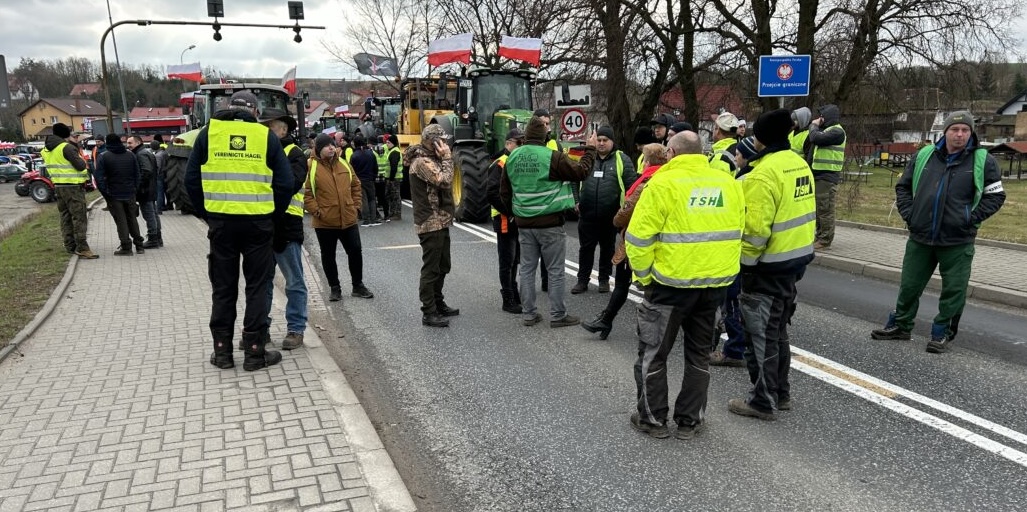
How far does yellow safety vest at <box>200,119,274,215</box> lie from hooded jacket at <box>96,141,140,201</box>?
6.57 metres

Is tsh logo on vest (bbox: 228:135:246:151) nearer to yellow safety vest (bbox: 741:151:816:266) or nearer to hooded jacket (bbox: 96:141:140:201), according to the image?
yellow safety vest (bbox: 741:151:816:266)

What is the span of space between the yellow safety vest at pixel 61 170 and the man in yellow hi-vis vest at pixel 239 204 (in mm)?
6560

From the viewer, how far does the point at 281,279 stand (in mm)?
8719

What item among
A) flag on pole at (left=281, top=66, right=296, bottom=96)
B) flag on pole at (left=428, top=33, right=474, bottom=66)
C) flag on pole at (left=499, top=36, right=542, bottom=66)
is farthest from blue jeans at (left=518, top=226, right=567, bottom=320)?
flag on pole at (left=281, top=66, right=296, bottom=96)

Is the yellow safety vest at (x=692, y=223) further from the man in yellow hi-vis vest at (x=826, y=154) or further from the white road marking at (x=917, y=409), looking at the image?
the man in yellow hi-vis vest at (x=826, y=154)

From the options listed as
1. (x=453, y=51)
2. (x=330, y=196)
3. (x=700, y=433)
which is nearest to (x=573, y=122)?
(x=453, y=51)

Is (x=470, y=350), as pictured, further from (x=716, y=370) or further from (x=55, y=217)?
(x=55, y=217)

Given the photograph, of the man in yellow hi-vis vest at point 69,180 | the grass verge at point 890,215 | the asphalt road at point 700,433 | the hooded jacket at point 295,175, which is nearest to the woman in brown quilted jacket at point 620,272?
the asphalt road at point 700,433

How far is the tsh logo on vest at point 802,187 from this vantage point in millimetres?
4125

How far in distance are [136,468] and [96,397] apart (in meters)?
1.34

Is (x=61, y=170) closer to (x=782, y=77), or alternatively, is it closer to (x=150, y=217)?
(x=150, y=217)

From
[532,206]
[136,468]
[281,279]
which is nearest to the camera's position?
[136,468]

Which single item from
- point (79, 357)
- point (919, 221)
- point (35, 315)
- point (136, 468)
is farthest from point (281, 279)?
point (919, 221)

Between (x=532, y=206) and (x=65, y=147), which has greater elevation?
(x=65, y=147)
